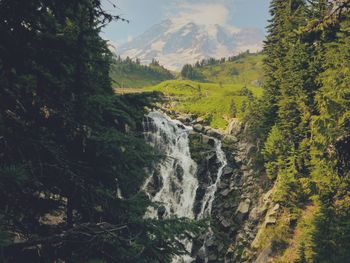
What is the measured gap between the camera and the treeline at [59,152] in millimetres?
5320

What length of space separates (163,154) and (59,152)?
3.93 m

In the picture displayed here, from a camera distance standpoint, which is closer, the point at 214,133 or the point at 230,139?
the point at 230,139

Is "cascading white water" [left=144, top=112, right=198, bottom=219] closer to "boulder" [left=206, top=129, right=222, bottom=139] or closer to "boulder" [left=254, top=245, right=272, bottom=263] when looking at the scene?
"boulder" [left=206, top=129, right=222, bottom=139]

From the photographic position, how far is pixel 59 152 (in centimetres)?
610

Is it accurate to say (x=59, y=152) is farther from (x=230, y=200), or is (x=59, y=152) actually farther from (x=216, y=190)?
(x=216, y=190)

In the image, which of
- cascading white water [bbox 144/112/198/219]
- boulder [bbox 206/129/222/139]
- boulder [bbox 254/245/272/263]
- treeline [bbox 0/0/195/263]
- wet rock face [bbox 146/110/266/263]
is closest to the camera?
treeline [bbox 0/0/195/263]

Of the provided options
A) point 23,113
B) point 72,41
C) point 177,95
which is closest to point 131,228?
point 23,113

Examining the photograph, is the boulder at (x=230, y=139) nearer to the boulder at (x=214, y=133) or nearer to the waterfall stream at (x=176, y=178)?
the boulder at (x=214, y=133)

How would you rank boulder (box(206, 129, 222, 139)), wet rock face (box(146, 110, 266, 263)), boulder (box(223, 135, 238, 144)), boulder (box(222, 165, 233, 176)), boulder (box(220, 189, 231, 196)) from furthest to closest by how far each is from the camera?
boulder (box(206, 129, 222, 139))
boulder (box(223, 135, 238, 144))
boulder (box(222, 165, 233, 176))
boulder (box(220, 189, 231, 196))
wet rock face (box(146, 110, 266, 263))

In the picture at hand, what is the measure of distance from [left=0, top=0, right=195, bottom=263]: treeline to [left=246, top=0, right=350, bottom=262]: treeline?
14835mm

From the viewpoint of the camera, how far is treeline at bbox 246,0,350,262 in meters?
24.7

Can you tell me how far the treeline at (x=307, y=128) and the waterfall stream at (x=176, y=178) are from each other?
7.66 metres

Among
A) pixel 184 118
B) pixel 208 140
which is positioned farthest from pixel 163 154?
pixel 184 118

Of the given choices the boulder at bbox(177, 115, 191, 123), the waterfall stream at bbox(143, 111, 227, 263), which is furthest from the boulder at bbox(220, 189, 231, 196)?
the boulder at bbox(177, 115, 191, 123)
